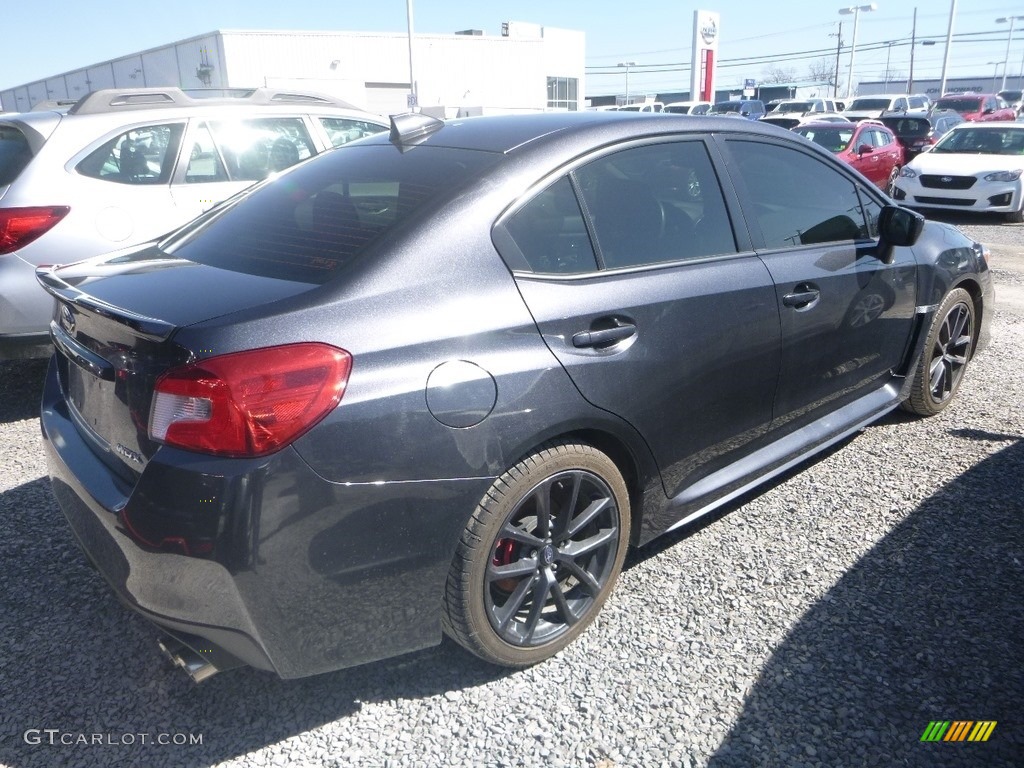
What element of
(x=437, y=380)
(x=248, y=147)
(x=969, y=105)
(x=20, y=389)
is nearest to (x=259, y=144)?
(x=248, y=147)

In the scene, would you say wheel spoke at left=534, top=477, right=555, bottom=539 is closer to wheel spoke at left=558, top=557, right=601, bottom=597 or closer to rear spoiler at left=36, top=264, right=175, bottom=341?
wheel spoke at left=558, top=557, right=601, bottom=597

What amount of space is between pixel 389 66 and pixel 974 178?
38.7m

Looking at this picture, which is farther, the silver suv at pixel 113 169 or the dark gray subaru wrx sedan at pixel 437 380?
the silver suv at pixel 113 169

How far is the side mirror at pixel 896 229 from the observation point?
3672 millimetres

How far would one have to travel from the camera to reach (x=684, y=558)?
10.7ft

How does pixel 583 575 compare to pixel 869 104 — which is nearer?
pixel 583 575

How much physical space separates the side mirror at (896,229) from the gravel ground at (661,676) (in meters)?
1.21

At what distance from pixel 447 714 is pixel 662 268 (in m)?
1.59

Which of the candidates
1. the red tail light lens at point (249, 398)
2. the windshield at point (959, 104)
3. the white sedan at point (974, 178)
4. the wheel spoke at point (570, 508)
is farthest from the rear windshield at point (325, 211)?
the windshield at point (959, 104)

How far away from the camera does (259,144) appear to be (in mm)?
5645

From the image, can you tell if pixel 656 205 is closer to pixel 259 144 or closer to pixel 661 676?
pixel 661 676

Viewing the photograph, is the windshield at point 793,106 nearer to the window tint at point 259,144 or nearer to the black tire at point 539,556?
the window tint at point 259,144

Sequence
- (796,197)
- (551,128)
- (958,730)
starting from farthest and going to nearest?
(796,197), (551,128), (958,730)

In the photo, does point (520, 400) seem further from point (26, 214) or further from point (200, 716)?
point (26, 214)
